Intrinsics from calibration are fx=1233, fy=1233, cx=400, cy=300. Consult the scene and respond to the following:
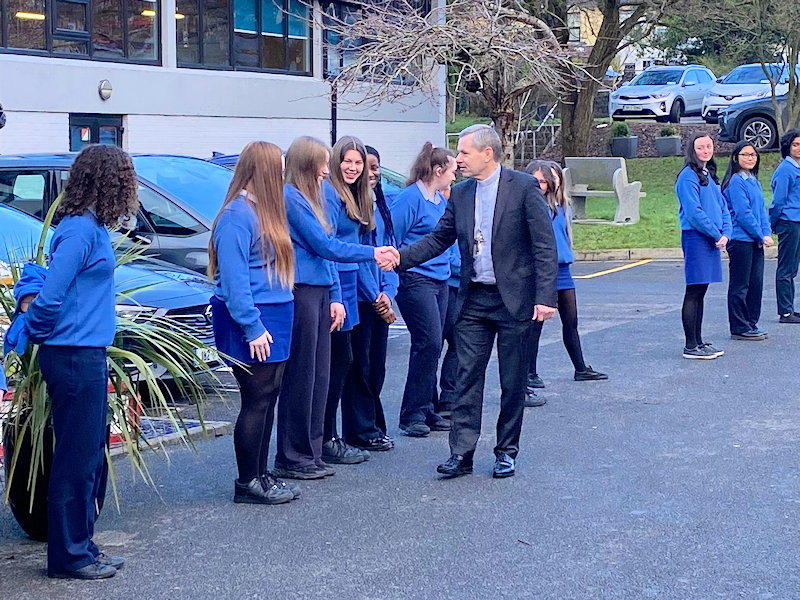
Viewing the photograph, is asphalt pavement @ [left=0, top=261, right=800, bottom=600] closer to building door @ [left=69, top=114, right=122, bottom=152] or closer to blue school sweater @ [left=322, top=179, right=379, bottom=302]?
blue school sweater @ [left=322, top=179, right=379, bottom=302]

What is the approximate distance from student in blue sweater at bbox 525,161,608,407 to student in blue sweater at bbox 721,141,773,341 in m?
2.16

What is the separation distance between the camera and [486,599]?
16.1 feet

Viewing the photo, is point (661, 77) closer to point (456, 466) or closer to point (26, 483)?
point (456, 466)

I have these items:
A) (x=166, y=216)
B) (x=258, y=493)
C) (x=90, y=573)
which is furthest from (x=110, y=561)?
(x=166, y=216)

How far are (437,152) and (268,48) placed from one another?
790 inches

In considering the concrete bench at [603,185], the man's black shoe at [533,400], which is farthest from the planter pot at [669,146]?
the man's black shoe at [533,400]

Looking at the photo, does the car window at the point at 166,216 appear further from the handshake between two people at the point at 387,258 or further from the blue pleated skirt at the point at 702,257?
the blue pleated skirt at the point at 702,257

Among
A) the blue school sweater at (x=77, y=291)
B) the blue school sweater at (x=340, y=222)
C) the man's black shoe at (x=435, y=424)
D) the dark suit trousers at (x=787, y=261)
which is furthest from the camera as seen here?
the dark suit trousers at (x=787, y=261)

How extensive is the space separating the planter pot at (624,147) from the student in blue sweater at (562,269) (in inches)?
911

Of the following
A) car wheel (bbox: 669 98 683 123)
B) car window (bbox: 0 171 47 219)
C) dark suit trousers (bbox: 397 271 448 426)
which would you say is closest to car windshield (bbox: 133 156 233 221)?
car window (bbox: 0 171 47 219)

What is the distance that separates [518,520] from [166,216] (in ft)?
18.2

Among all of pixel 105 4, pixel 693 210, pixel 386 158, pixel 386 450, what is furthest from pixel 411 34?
pixel 386 450

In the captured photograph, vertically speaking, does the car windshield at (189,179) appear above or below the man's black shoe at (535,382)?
above

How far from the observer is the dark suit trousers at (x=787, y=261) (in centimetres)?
1210
